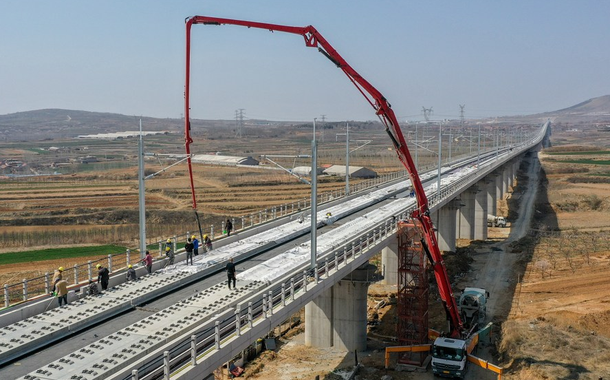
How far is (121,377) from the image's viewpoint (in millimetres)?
16125

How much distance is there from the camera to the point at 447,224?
216 feet

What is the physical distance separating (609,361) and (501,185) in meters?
83.2

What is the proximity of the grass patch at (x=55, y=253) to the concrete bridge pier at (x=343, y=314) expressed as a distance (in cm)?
2949

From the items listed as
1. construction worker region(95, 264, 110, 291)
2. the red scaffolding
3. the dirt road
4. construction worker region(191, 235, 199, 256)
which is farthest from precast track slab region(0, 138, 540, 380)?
the dirt road

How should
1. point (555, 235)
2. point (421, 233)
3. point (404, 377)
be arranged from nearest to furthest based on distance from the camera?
1. point (404, 377)
2. point (421, 233)
3. point (555, 235)

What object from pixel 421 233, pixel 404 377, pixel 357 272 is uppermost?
pixel 421 233

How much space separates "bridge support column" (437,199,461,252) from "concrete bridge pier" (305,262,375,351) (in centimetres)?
3122

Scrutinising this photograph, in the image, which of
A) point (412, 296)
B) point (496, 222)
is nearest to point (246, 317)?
point (412, 296)

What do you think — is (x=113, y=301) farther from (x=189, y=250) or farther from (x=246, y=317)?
(x=189, y=250)

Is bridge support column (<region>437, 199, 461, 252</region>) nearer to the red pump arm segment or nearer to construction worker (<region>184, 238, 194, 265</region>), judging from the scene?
the red pump arm segment

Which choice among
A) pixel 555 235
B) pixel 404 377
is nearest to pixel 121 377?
pixel 404 377

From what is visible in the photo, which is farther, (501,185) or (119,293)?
(501,185)

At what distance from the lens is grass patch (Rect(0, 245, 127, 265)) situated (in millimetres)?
57997

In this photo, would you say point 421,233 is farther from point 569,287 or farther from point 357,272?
point 569,287
